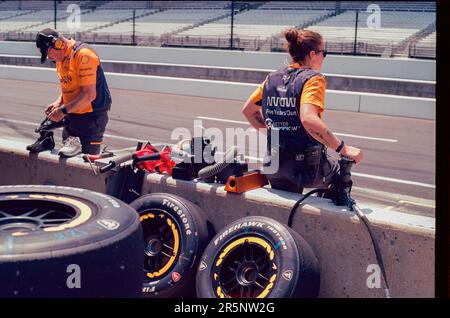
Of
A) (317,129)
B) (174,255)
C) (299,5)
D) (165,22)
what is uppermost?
(299,5)

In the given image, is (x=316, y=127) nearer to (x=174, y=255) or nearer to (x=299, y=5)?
(x=174, y=255)

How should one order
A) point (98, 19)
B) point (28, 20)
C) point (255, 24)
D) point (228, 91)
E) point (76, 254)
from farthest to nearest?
point (28, 20)
point (98, 19)
point (255, 24)
point (228, 91)
point (76, 254)

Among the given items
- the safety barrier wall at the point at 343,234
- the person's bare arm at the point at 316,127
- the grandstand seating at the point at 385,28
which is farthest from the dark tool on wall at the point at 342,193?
the grandstand seating at the point at 385,28

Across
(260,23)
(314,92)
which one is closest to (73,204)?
(314,92)

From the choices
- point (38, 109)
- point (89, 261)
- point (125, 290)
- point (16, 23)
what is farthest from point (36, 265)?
point (16, 23)

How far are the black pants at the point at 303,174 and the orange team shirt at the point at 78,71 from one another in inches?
88.1

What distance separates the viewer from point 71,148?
568cm

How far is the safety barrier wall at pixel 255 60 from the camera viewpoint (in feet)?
67.5

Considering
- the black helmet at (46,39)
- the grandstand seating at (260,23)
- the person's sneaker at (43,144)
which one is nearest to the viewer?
the person's sneaker at (43,144)

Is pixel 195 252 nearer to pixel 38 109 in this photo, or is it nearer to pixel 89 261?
pixel 89 261

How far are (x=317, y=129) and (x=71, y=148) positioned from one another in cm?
238

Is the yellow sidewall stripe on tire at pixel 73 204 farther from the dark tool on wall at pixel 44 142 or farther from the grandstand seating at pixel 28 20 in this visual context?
the grandstand seating at pixel 28 20

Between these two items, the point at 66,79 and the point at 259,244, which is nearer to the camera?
the point at 259,244

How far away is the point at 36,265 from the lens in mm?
3049
